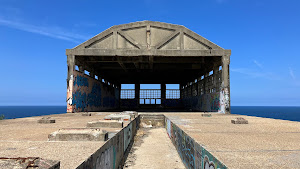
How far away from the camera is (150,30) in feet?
55.6

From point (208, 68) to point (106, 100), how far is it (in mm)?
13142

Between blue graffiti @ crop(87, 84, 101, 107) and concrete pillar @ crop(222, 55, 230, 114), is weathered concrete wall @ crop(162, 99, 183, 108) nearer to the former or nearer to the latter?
blue graffiti @ crop(87, 84, 101, 107)

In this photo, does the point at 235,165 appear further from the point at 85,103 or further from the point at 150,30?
the point at 85,103

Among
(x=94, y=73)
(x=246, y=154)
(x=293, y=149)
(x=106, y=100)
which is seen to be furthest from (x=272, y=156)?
(x=106, y=100)

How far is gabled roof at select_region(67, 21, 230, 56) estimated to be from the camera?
54.2ft

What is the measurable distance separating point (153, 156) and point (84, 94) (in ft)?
42.2

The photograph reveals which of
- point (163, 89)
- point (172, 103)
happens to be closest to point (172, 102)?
point (172, 103)

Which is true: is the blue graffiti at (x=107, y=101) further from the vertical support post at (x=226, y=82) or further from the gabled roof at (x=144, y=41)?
the vertical support post at (x=226, y=82)

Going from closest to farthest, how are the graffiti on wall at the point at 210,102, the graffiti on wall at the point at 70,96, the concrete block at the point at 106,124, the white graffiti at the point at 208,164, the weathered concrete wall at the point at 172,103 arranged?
1. the white graffiti at the point at 208,164
2. the concrete block at the point at 106,124
3. the graffiti on wall at the point at 70,96
4. the graffiti on wall at the point at 210,102
5. the weathered concrete wall at the point at 172,103

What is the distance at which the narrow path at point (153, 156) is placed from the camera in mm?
5629

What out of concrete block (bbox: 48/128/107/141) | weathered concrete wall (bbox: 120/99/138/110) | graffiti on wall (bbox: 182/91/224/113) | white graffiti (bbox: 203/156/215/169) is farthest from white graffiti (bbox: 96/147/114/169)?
weathered concrete wall (bbox: 120/99/138/110)

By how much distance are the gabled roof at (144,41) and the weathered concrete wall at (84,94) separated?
7.96ft

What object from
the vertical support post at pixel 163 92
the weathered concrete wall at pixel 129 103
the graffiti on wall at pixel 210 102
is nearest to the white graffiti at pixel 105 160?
the graffiti on wall at pixel 210 102

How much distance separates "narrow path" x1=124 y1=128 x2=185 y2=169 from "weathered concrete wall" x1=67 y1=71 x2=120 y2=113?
8923 millimetres
